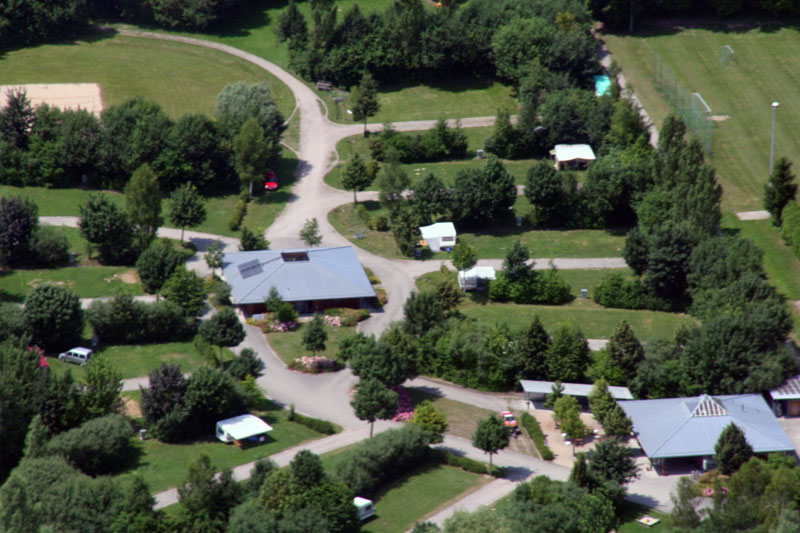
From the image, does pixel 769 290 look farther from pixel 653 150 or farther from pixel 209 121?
pixel 209 121

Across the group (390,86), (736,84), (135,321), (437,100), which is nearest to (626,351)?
(135,321)

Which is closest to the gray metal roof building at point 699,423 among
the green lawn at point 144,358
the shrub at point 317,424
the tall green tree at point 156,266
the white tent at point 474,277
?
the shrub at point 317,424

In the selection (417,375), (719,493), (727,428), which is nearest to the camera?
(719,493)

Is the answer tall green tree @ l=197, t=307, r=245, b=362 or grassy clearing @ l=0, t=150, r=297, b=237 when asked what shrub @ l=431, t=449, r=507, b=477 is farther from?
grassy clearing @ l=0, t=150, r=297, b=237

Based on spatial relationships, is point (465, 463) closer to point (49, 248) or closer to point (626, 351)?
point (626, 351)

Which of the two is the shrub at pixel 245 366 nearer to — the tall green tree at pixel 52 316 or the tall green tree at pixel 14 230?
the tall green tree at pixel 52 316

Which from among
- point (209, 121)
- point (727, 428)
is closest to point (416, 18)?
point (209, 121)
